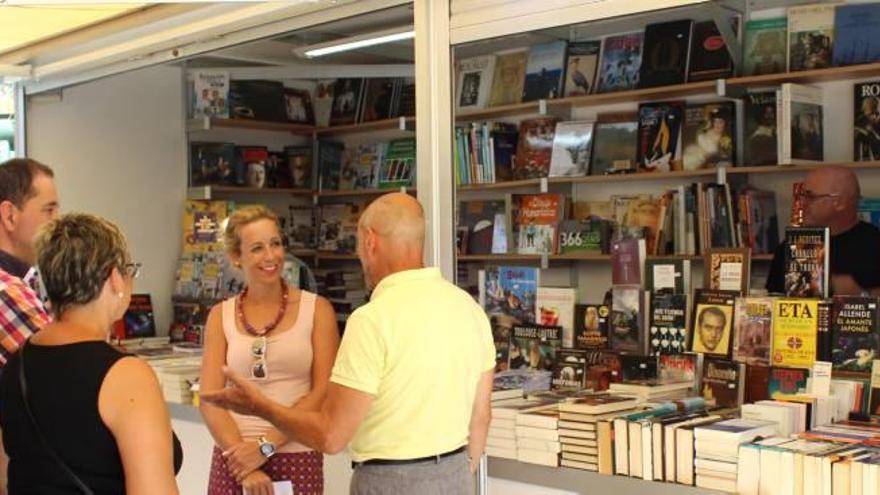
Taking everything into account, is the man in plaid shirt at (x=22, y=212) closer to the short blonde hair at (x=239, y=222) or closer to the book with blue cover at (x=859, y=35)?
the short blonde hair at (x=239, y=222)

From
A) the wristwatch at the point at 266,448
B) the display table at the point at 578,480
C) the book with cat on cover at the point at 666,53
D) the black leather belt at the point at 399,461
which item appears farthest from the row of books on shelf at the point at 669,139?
the black leather belt at the point at 399,461

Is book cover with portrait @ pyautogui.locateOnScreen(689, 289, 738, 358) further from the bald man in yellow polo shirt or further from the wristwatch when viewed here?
the wristwatch

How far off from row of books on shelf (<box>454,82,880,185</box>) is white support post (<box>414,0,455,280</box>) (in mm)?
759

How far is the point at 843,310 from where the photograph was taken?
11.1 ft

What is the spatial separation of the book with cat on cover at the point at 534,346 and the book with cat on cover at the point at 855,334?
1.14 m

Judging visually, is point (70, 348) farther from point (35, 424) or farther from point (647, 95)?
point (647, 95)

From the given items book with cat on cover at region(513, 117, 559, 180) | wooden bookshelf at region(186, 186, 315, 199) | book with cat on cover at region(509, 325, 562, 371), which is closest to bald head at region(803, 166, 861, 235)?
book with cat on cover at region(509, 325, 562, 371)

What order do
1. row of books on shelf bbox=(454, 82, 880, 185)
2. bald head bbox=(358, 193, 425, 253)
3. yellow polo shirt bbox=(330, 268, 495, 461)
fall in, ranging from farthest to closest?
row of books on shelf bbox=(454, 82, 880, 185) < bald head bbox=(358, 193, 425, 253) < yellow polo shirt bbox=(330, 268, 495, 461)

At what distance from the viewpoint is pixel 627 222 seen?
5.89m

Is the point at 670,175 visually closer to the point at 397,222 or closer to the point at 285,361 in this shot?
the point at 285,361

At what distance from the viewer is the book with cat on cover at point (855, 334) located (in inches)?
131

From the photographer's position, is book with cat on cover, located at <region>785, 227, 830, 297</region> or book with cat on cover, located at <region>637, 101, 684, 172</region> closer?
book with cat on cover, located at <region>785, 227, 830, 297</region>

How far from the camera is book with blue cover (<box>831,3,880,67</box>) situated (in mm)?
5012

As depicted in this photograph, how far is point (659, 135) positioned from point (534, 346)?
1.99 meters
